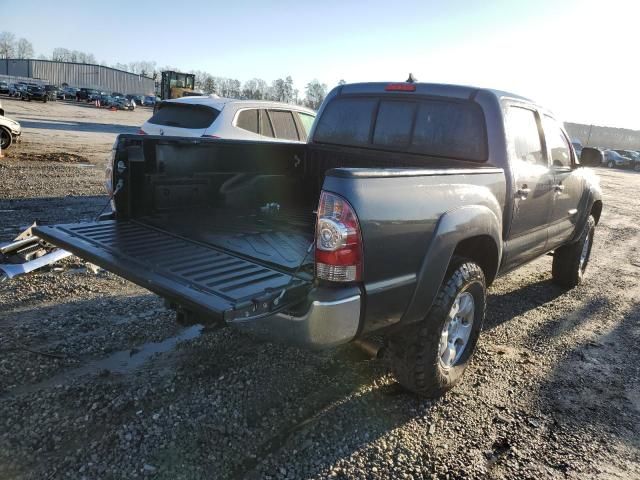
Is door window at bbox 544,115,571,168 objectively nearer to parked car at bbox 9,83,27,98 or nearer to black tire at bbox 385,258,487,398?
black tire at bbox 385,258,487,398

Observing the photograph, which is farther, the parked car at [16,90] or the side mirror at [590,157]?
the parked car at [16,90]

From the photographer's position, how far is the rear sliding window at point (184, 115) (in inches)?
314

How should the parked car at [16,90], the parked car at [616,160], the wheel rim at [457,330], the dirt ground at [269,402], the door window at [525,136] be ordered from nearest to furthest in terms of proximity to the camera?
the dirt ground at [269,402], the wheel rim at [457,330], the door window at [525,136], the parked car at [616,160], the parked car at [16,90]

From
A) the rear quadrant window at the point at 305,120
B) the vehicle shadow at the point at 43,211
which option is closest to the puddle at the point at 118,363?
the vehicle shadow at the point at 43,211

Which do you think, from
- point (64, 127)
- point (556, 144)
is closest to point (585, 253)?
point (556, 144)

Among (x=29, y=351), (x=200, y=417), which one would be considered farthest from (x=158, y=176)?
(x=200, y=417)

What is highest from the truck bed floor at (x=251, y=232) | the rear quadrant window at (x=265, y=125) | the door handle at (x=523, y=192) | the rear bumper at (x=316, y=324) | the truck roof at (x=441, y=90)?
the truck roof at (x=441, y=90)

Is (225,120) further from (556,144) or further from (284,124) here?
(556,144)

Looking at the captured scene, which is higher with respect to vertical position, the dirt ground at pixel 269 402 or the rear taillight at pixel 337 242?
the rear taillight at pixel 337 242

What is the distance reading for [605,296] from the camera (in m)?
5.83

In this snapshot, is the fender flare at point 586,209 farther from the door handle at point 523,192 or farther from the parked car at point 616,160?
the parked car at point 616,160

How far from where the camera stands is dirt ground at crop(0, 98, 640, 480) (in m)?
2.57

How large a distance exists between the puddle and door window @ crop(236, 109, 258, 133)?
16.2 feet

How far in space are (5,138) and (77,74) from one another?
366 ft
